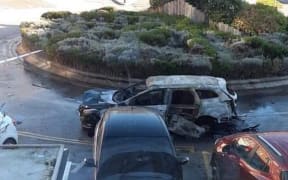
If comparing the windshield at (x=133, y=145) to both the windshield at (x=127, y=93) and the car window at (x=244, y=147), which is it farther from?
the windshield at (x=127, y=93)

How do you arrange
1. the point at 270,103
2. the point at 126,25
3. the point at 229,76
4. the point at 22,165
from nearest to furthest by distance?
1. the point at 22,165
2. the point at 270,103
3. the point at 229,76
4. the point at 126,25

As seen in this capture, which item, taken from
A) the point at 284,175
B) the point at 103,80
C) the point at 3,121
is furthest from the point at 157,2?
the point at 284,175

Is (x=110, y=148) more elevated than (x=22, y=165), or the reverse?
(x=22, y=165)

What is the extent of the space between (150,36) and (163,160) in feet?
42.1

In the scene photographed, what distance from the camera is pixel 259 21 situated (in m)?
26.3

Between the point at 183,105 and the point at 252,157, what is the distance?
16.3ft

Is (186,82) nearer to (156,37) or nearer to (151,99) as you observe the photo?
(151,99)

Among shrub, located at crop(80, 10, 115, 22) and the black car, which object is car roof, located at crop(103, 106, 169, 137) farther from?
shrub, located at crop(80, 10, 115, 22)

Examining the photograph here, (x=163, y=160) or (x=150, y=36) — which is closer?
(x=163, y=160)

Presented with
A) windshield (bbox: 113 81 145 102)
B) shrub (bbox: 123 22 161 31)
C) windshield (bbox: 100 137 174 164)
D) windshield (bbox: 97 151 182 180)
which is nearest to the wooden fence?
shrub (bbox: 123 22 161 31)

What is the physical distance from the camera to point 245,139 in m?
10.6

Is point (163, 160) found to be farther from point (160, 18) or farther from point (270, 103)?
point (160, 18)

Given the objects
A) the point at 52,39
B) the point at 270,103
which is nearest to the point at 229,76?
the point at 270,103

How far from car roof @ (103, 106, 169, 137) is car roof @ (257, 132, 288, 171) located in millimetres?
1980
